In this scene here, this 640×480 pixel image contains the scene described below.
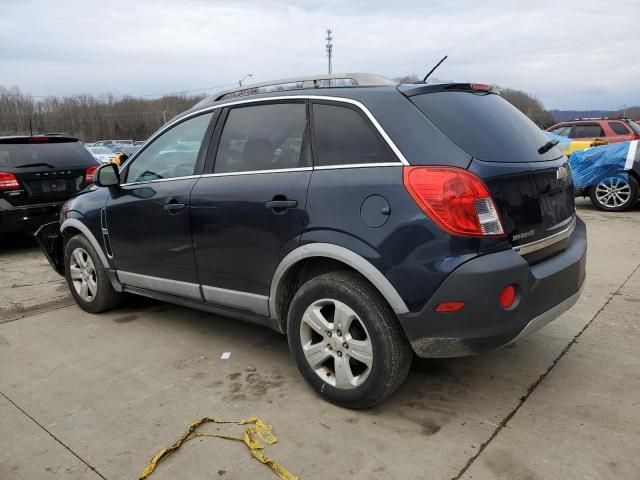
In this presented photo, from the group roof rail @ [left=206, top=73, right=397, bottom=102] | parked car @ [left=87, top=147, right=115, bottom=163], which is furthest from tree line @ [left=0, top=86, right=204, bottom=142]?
roof rail @ [left=206, top=73, right=397, bottom=102]

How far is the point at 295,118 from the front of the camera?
3.21m

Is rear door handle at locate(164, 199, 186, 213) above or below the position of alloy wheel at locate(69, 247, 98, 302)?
above

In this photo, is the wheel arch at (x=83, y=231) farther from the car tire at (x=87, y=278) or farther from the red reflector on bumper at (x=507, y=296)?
the red reflector on bumper at (x=507, y=296)

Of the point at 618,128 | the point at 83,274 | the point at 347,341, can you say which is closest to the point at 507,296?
the point at 347,341

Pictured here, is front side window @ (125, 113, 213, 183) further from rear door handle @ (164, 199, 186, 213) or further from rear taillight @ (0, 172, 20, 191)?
rear taillight @ (0, 172, 20, 191)

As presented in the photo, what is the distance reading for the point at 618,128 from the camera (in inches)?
556

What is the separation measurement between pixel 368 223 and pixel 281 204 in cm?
60

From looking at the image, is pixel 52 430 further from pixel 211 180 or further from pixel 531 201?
pixel 531 201

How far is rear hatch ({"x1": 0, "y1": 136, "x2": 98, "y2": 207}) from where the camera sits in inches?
267

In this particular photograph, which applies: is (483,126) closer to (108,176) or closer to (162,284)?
(162,284)

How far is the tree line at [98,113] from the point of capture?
8525 cm

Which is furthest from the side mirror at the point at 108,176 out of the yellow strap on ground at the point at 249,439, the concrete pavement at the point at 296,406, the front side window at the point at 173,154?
the yellow strap on ground at the point at 249,439

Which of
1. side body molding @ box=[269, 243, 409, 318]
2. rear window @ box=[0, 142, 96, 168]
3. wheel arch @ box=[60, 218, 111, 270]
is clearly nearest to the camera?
side body molding @ box=[269, 243, 409, 318]

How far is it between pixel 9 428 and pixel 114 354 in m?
0.97
